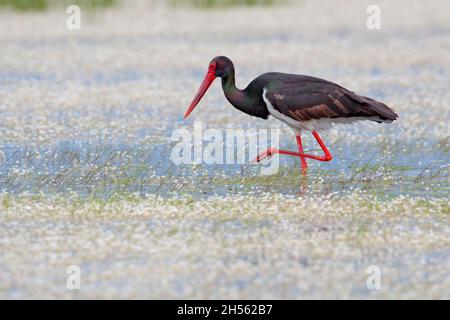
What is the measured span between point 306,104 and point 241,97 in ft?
2.13

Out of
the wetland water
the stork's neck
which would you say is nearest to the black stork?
the stork's neck

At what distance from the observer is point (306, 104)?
969 cm

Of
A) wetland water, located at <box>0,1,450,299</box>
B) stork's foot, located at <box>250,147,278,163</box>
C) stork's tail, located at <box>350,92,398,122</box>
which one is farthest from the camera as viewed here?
stork's foot, located at <box>250,147,278,163</box>

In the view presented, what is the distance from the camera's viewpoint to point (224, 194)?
357 inches

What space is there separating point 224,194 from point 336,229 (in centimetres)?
145

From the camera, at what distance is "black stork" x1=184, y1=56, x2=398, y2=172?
9.66 meters

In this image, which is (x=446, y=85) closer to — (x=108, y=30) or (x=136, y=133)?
(x=136, y=133)

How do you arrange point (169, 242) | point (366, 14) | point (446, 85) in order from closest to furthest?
point (169, 242) < point (446, 85) < point (366, 14)

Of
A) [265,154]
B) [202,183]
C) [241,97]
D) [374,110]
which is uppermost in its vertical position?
[241,97]

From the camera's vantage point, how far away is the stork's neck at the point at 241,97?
995 cm

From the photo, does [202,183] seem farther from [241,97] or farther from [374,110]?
[374,110]

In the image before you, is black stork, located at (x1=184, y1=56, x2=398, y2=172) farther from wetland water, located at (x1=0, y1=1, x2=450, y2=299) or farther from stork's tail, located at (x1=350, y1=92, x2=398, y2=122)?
wetland water, located at (x1=0, y1=1, x2=450, y2=299)

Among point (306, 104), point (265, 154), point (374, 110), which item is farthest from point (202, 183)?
point (374, 110)
